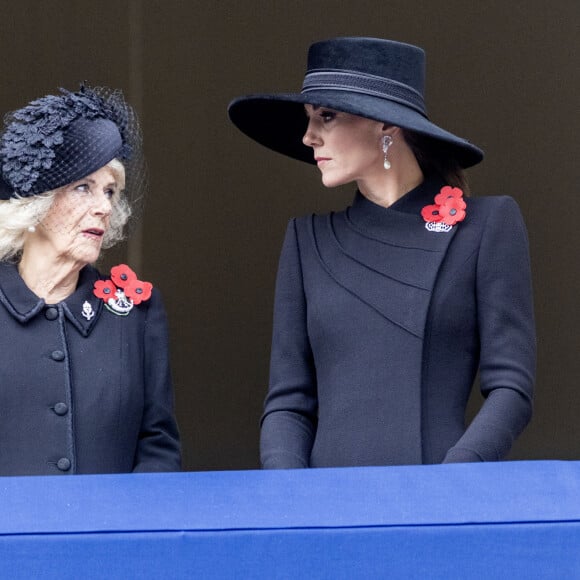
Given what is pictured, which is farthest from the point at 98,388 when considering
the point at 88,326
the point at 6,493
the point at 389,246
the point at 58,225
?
the point at 6,493

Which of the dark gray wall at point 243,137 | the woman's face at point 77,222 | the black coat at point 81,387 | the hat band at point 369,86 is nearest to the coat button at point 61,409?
the black coat at point 81,387

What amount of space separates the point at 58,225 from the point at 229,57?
7.07 ft

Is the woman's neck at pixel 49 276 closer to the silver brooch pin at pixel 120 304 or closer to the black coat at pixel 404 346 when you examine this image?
the silver brooch pin at pixel 120 304

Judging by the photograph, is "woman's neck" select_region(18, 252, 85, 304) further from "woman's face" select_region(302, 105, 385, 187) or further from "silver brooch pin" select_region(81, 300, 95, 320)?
"woman's face" select_region(302, 105, 385, 187)

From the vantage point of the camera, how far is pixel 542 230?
4.81 meters

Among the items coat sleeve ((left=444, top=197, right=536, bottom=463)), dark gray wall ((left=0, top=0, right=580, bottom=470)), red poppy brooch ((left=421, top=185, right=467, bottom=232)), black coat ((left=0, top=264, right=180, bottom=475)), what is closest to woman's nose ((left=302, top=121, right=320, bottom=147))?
red poppy brooch ((left=421, top=185, right=467, bottom=232))

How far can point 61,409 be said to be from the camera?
2.57 m

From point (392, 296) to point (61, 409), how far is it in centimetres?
60

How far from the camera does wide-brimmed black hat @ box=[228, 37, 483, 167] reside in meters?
2.49

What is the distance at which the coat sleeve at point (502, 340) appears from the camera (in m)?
2.31

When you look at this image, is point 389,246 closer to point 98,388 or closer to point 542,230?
point 98,388

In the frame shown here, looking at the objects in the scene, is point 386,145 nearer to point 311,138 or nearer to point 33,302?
point 311,138

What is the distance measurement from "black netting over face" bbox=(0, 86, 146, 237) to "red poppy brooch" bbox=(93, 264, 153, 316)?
20 centimetres

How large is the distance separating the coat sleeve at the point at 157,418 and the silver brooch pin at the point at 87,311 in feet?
0.34
